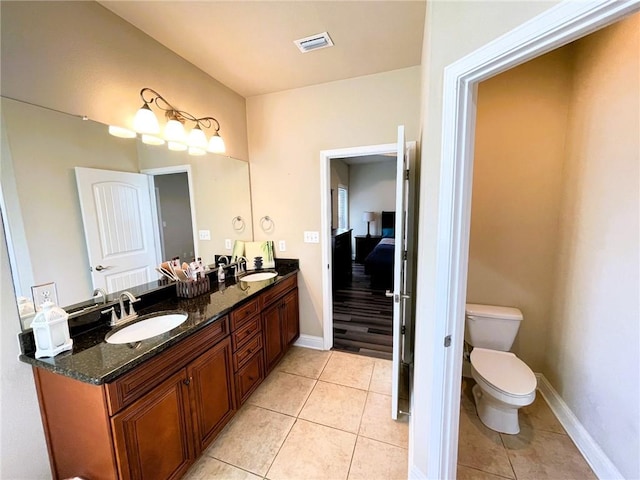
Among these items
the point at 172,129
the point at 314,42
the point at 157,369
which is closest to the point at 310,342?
the point at 157,369

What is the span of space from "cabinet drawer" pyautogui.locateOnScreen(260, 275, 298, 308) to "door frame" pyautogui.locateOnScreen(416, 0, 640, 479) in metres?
1.25

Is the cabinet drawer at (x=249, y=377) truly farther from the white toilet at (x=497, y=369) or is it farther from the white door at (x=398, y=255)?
the white toilet at (x=497, y=369)

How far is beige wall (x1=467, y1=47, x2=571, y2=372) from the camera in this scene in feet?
6.21

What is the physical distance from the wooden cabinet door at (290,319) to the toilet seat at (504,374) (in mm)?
1558

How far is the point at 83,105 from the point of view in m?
1.43

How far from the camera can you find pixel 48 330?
43.9 inches

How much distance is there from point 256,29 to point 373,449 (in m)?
2.76

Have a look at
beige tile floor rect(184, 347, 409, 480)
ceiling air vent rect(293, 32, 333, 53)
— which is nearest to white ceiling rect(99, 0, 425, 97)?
ceiling air vent rect(293, 32, 333, 53)

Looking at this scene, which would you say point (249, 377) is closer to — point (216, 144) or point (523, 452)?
point (523, 452)

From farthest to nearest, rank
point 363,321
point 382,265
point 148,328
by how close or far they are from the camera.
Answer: point 382,265 < point 363,321 < point 148,328

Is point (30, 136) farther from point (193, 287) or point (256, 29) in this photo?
point (256, 29)

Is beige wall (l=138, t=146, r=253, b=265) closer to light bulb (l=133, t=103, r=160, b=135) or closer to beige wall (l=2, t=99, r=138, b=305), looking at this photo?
light bulb (l=133, t=103, r=160, b=135)

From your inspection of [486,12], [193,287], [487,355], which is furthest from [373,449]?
[486,12]

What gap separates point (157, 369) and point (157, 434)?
32 centimetres
